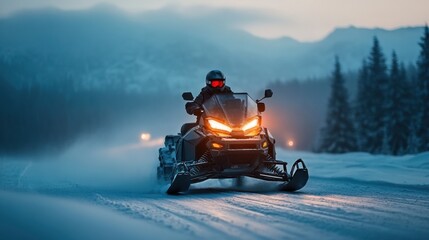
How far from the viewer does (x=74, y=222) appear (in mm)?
6363

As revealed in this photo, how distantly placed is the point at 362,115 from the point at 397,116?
3.04 metres

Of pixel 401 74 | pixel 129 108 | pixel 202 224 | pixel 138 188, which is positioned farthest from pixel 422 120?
pixel 129 108

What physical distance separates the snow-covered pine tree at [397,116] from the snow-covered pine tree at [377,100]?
0.38m

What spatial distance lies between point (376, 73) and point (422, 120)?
7.38 metres

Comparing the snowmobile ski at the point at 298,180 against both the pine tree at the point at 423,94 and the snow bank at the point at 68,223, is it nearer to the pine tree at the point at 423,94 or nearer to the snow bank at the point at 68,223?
the snow bank at the point at 68,223

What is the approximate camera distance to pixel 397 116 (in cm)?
4578

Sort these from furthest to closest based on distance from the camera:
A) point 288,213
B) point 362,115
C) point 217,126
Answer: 1. point 362,115
2. point 217,126
3. point 288,213

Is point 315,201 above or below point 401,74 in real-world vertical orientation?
below

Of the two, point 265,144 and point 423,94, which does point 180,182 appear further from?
point 423,94

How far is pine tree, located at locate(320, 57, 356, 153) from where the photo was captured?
46.9m

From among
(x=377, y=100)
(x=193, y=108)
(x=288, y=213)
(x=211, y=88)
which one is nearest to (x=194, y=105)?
(x=193, y=108)

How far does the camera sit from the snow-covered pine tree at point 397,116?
45.8 m

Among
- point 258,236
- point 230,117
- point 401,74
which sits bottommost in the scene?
point 258,236

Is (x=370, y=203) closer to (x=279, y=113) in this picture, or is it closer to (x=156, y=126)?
(x=156, y=126)
